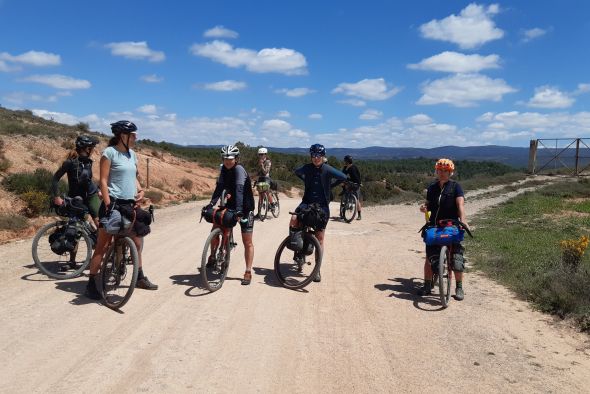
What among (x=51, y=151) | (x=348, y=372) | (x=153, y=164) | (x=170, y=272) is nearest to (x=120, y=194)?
(x=170, y=272)

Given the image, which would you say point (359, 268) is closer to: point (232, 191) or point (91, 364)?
point (232, 191)

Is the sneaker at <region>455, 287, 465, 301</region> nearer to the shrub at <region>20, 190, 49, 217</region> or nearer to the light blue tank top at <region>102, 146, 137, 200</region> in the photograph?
the light blue tank top at <region>102, 146, 137, 200</region>

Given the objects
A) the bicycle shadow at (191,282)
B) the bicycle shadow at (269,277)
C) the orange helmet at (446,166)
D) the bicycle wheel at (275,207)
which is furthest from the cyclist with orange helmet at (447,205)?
the bicycle wheel at (275,207)

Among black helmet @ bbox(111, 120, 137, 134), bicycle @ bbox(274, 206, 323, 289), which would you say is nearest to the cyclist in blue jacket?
bicycle @ bbox(274, 206, 323, 289)

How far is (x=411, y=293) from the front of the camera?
7172 mm

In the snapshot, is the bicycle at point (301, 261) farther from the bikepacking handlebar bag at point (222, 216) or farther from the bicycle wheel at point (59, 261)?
the bicycle wheel at point (59, 261)

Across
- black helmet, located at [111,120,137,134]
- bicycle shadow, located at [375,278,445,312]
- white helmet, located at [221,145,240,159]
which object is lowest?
bicycle shadow, located at [375,278,445,312]

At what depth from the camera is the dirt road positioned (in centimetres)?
414

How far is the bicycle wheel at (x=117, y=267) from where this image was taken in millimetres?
5801

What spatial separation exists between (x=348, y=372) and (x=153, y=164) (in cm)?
2977

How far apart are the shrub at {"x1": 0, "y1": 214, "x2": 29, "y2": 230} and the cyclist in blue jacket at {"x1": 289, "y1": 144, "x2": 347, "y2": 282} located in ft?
27.0

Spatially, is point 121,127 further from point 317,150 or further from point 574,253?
point 574,253

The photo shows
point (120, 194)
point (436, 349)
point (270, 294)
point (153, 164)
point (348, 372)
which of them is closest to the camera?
point (348, 372)

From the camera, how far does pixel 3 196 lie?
15141 mm
